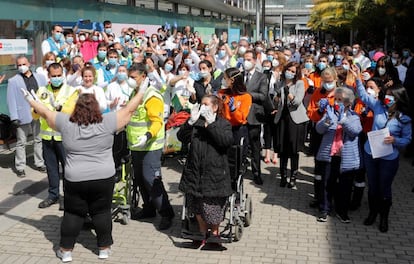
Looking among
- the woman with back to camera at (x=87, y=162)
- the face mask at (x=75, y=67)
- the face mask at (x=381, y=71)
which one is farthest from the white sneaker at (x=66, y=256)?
the face mask at (x=381, y=71)

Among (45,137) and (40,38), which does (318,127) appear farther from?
(40,38)

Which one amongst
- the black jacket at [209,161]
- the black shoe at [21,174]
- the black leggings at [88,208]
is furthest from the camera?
the black shoe at [21,174]

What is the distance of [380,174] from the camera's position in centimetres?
601

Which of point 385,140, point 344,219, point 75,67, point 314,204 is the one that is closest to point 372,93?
point 385,140

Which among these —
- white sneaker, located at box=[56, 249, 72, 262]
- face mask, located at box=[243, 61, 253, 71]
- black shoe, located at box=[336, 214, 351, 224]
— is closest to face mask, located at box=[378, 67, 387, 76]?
face mask, located at box=[243, 61, 253, 71]

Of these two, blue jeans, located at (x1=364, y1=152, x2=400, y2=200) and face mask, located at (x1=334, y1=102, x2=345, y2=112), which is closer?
blue jeans, located at (x1=364, y1=152, x2=400, y2=200)

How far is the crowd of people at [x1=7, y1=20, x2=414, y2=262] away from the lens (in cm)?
506

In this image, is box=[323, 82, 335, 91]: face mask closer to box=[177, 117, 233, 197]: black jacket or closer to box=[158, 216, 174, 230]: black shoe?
box=[177, 117, 233, 197]: black jacket

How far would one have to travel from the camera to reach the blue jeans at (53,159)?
21.5ft

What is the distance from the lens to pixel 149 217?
6445 millimetres

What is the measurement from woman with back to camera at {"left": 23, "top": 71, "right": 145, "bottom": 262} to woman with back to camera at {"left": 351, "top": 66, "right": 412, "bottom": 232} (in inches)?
108

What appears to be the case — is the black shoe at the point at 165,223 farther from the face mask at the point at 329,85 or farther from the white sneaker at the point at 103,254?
the face mask at the point at 329,85

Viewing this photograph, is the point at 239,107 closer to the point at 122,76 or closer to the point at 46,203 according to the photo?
the point at 122,76

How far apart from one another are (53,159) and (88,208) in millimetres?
1707
